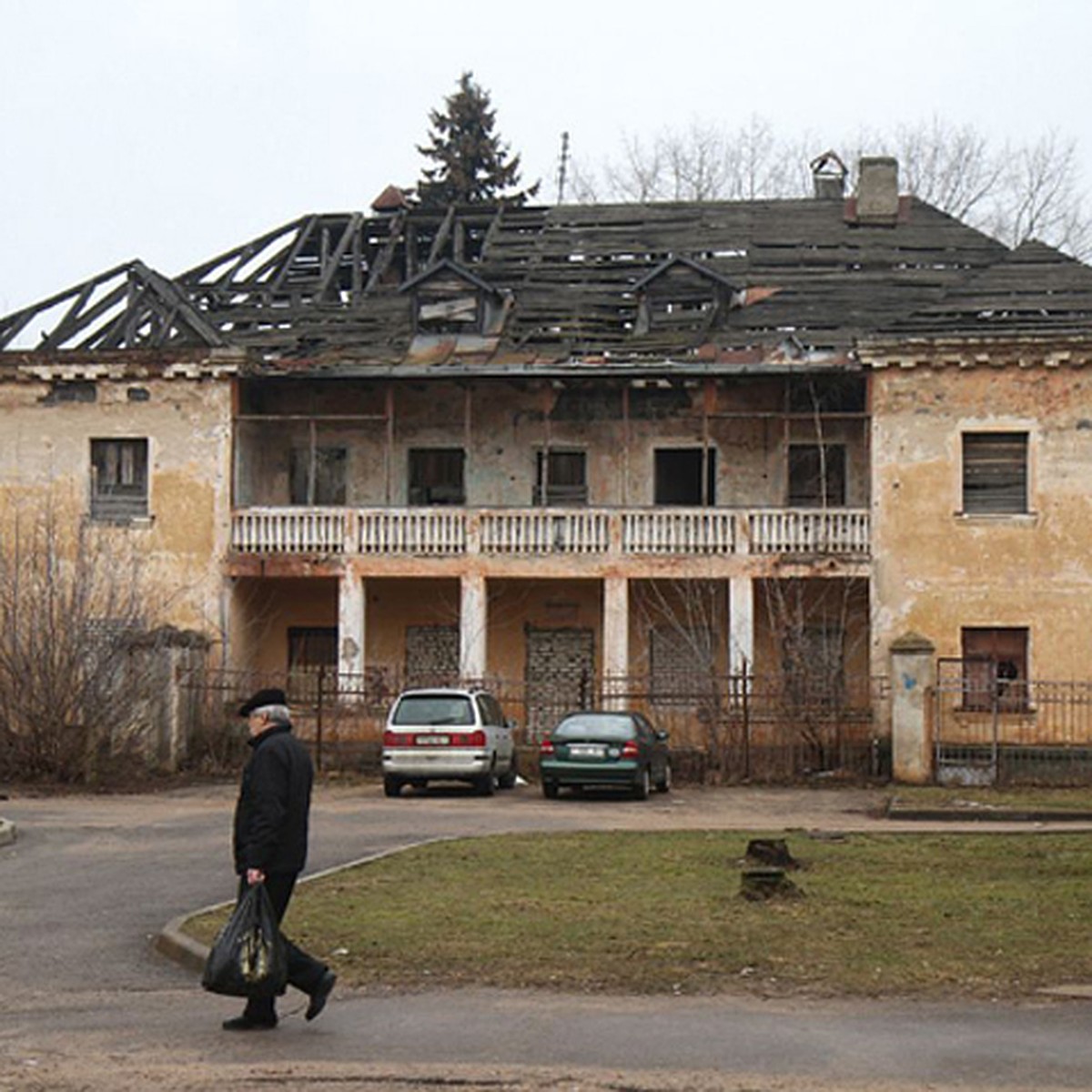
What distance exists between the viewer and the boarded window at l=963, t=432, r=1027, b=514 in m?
34.7

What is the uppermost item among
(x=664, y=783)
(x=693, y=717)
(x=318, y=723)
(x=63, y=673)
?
(x=63, y=673)

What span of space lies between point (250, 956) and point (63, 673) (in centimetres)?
2118

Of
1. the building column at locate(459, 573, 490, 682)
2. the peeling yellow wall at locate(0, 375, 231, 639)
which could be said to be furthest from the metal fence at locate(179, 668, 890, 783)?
the peeling yellow wall at locate(0, 375, 231, 639)

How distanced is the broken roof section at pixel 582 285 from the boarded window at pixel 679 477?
2.38 m

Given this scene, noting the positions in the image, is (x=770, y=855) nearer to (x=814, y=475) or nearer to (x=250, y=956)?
(x=250, y=956)

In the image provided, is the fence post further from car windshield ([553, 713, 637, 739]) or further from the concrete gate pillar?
car windshield ([553, 713, 637, 739])

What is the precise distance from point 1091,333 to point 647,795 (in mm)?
11904

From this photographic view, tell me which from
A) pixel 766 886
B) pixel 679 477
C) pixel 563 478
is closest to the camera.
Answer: pixel 766 886

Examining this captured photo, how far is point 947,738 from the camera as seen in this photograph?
3344 centimetres

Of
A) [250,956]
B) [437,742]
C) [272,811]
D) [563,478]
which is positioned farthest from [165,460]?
[250,956]

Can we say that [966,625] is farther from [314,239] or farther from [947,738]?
[314,239]

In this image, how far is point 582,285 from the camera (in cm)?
3984

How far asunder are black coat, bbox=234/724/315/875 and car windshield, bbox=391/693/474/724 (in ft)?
59.9

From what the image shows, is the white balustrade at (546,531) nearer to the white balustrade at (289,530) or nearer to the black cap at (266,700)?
the white balustrade at (289,530)
